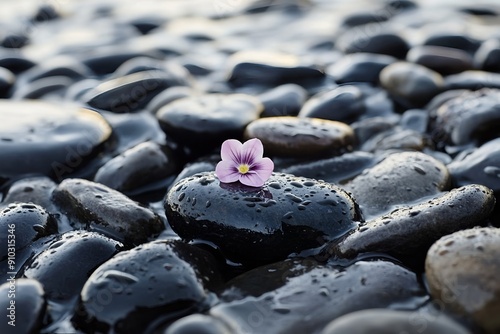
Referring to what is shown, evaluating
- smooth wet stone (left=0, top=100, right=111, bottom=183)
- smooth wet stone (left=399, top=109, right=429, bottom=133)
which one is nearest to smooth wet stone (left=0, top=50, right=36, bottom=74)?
smooth wet stone (left=0, top=100, right=111, bottom=183)

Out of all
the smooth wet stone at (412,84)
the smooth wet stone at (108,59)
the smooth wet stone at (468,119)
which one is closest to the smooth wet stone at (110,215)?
the smooth wet stone at (468,119)

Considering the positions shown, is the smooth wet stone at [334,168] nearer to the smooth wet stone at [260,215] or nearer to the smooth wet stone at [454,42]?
the smooth wet stone at [260,215]

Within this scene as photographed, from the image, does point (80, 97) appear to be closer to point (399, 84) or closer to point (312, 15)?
point (399, 84)

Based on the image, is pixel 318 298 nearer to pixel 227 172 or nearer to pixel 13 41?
pixel 227 172

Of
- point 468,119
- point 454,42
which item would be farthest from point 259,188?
point 454,42

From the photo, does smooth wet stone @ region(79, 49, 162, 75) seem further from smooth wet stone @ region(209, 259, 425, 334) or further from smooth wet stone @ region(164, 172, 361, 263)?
smooth wet stone @ region(209, 259, 425, 334)

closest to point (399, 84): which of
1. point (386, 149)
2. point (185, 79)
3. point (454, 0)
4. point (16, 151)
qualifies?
point (386, 149)
